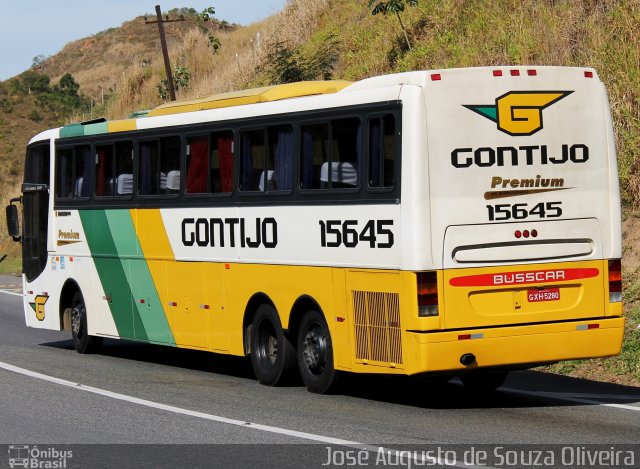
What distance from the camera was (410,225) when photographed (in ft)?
40.1

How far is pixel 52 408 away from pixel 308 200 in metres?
3.36

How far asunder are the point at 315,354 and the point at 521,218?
110 inches

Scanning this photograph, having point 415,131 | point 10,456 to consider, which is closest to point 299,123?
point 415,131

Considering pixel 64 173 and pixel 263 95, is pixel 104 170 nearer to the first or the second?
pixel 64 173

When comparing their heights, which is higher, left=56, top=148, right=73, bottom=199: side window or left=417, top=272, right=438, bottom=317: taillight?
left=56, top=148, right=73, bottom=199: side window

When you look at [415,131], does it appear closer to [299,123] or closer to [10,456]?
[299,123]

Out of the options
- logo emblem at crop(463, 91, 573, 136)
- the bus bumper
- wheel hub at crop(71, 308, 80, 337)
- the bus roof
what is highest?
the bus roof

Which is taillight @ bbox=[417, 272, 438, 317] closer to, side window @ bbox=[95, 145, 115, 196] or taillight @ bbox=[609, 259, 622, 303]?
taillight @ bbox=[609, 259, 622, 303]

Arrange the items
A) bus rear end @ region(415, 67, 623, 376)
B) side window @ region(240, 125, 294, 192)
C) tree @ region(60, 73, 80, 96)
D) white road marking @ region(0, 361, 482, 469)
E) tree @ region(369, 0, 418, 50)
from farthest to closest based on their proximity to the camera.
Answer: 1. tree @ region(60, 73, 80, 96)
2. tree @ region(369, 0, 418, 50)
3. side window @ region(240, 125, 294, 192)
4. bus rear end @ region(415, 67, 623, 376)
5. white road marking @ region(0, 361, 482, 469)

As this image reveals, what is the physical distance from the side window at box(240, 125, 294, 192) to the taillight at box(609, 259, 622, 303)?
3.52m

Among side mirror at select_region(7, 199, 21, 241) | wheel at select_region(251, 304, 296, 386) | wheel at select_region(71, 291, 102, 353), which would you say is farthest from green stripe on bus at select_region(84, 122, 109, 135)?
wheel at select_region(251, 304, 296, 386)

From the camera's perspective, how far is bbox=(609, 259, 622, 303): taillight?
1297cm

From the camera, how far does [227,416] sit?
12.2 meters

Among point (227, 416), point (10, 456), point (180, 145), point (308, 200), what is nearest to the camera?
point (10, 456)
